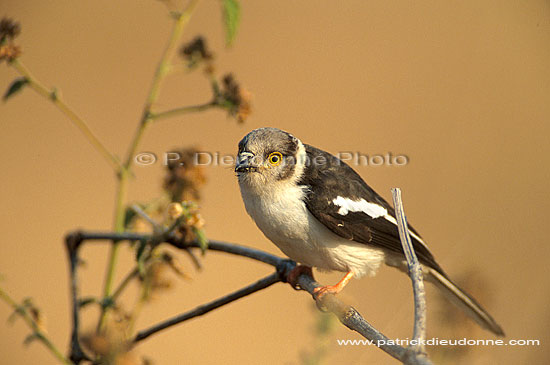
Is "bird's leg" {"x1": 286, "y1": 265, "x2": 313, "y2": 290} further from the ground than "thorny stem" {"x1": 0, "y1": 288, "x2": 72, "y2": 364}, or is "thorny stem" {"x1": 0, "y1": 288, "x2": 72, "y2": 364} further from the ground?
"thorny stem" {"x1": 0, "y1": 288, "x2": 72, "y2": 364}

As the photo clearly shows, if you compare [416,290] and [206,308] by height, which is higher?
[416,290]

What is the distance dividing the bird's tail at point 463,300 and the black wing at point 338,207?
0.23ft

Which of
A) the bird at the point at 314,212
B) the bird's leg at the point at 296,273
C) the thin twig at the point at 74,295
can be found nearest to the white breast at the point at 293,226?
the bird at the point at 314,212

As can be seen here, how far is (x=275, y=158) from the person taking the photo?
3.09 meters

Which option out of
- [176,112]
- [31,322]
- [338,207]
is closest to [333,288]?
[338,207]

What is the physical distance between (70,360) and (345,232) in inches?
69.1

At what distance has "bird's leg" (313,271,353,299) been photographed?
302cm

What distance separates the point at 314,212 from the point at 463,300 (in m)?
1.03

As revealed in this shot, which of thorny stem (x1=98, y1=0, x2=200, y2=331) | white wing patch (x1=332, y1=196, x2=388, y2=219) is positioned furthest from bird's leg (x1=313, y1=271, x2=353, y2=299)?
thorny stem (x1=98, y1=0, x2=200, y2=331)

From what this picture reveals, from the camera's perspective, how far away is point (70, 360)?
1.94 metres

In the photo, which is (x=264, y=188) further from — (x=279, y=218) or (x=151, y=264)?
(x=151, y=264)

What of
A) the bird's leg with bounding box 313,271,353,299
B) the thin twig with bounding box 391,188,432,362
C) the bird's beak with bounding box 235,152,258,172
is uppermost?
the bird's beak with bounding box 235,152,258,172

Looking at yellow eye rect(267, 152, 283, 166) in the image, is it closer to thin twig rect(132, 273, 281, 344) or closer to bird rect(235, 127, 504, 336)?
bird rect(235, 127, 504, 336)

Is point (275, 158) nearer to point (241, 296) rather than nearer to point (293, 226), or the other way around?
point (293, 226)
